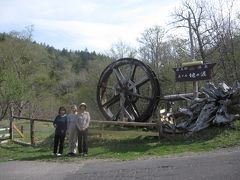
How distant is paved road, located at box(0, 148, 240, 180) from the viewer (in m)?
10.1

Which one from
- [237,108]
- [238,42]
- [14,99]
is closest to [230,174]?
[237,108]

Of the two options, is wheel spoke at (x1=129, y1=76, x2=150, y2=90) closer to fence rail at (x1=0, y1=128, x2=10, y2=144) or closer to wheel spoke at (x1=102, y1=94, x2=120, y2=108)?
wheel spoke at (x1=102, y1=94, x2=120, y2=108)

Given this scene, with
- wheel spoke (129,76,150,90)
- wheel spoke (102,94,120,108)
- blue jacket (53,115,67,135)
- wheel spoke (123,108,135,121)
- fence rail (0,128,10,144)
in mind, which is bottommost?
fence rail (0,128,10,144)

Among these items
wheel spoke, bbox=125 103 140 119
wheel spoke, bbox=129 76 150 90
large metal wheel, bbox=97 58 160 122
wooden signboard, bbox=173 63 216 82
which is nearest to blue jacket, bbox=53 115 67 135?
large metal wheel, bbox=97 58 160 122

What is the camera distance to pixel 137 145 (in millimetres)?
16438

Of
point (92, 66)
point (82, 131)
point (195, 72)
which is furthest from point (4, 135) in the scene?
point (92, 66)

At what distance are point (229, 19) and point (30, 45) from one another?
3738 cm

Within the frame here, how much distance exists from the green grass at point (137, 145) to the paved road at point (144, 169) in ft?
3.75

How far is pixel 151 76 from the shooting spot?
20203 mm

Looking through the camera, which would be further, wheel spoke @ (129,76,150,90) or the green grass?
wheel spoke @ (129,76,150,90)

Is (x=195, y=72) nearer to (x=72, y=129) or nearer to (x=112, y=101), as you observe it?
(x=112, y=101)

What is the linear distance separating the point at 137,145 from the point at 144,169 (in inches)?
204

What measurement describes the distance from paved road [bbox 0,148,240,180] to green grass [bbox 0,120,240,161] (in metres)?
1.14

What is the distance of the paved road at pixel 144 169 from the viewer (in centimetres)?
1005
